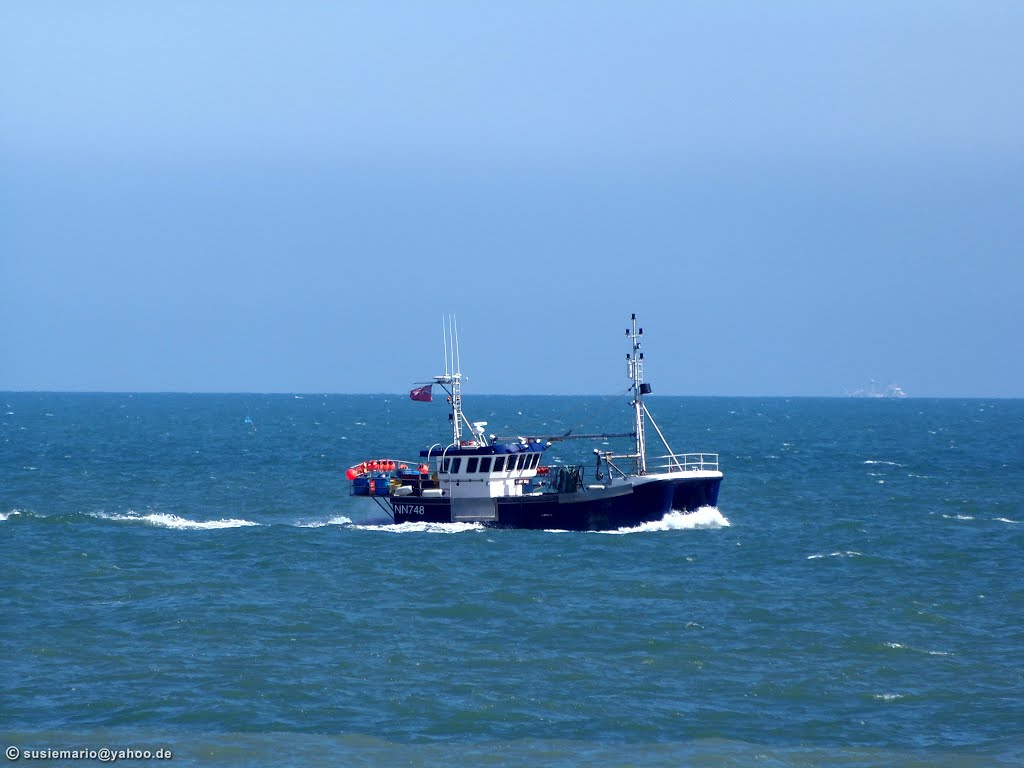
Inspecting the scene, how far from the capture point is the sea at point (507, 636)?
2848 cm

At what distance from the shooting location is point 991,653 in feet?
118

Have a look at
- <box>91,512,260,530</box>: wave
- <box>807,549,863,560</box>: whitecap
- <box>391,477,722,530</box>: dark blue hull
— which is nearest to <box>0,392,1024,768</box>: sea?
<box>807,549,863,560</box>: whitecap

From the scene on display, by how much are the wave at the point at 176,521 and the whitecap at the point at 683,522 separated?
1719 cm

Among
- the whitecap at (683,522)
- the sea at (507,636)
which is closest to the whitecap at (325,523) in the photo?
the sea at (507,636)

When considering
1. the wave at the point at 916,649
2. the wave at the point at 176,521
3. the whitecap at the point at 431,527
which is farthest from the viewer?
the wave at the point at 176,521

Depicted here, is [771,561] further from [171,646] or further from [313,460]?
[313,460]

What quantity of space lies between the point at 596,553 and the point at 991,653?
64.0 feet

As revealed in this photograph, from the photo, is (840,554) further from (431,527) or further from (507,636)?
(507,636)

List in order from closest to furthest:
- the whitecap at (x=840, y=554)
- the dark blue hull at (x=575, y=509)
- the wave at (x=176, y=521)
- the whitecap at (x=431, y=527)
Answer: the whitecap at (x=840, y=554)
the dark blue hull at (x=575, y=509)
the whitecap at (x=431, y=527)
the wave at (x=176, y=521)

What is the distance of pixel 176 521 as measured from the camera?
63.6m

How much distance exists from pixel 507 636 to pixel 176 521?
29903 mm

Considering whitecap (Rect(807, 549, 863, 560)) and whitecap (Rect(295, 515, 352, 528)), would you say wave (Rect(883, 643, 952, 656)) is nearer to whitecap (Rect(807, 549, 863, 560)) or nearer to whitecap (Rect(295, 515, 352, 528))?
whitecap (Rect(807, 549, 863, 560))

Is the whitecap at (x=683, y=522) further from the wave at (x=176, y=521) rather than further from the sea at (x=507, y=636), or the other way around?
the wave at (x=176, y=521)

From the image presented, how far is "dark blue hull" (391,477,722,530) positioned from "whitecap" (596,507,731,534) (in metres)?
0.26
